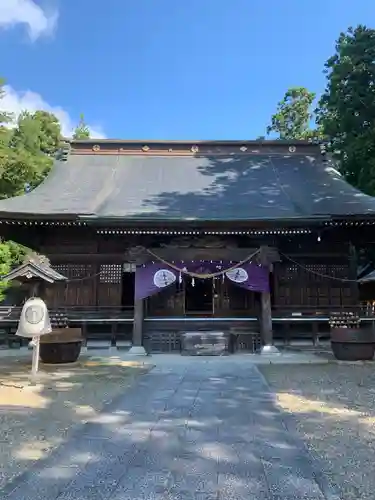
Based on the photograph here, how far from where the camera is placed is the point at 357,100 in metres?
16.2

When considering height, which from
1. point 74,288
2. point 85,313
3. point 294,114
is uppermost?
point 294,114

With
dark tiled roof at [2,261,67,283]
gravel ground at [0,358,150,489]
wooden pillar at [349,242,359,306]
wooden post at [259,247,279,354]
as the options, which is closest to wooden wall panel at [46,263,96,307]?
gravel ground at [0,358,150,489]

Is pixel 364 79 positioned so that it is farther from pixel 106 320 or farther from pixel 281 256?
pixel 106 320

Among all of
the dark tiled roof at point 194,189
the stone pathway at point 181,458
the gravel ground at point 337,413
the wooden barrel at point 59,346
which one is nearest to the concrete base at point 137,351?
the wooden barrel at point 59,346

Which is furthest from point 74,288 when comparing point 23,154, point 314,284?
point 23,154

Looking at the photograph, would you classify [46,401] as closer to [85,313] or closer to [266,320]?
[85,313]

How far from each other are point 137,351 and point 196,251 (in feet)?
10.2

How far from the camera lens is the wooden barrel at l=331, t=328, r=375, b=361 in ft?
30.2

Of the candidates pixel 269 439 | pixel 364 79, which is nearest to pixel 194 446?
pixel 269 439

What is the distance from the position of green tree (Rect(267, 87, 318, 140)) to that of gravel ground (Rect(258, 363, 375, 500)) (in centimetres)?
2698

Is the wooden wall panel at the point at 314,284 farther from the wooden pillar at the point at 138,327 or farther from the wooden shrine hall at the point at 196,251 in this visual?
the wooden pillar at the point at 138,327

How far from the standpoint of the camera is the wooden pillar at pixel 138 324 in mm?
10820

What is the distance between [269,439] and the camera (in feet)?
13.4

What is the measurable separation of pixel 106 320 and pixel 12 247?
11164 millimetres
